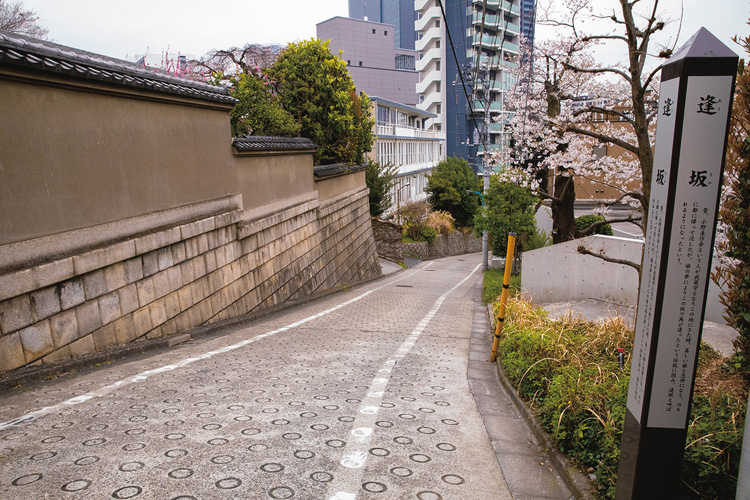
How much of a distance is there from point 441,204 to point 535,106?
24741mm

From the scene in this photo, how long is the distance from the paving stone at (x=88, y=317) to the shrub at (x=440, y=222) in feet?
111

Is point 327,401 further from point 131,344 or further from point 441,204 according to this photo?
point 441,204

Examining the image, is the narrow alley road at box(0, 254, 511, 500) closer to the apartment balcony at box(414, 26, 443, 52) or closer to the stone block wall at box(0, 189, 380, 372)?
the stone block wall at box(0, 189, 380, 372)

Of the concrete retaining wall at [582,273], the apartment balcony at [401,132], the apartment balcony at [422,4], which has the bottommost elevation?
the concrete retaining wall at [582,273]

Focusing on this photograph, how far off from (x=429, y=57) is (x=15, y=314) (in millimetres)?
60286

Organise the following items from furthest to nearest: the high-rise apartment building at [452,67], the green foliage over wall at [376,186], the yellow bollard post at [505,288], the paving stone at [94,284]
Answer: the high-rise apartment building at [452,67], the green foliage over wall at [376,186], the yellow bollard post at [505,288], the paving stone at [94,284]

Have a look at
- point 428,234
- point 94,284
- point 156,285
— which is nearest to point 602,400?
point 94,284

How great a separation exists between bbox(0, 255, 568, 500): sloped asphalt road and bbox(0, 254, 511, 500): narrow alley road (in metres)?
0.01

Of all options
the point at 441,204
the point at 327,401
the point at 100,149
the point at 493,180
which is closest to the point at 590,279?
the point at 493,180

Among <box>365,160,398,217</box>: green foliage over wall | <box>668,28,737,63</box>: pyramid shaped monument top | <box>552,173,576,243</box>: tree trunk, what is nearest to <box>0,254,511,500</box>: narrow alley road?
<box>668,28,737,63</box>: pyramid shaped monument top

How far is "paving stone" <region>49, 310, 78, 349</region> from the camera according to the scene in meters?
5.91

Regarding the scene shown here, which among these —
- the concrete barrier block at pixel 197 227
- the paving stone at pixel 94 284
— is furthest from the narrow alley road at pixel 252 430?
the concrete barrier block at pixel 197 227

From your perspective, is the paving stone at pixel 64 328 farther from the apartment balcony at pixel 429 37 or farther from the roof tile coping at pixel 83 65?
the apartment balcony at pixel 429 37

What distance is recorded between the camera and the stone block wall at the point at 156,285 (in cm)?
559
